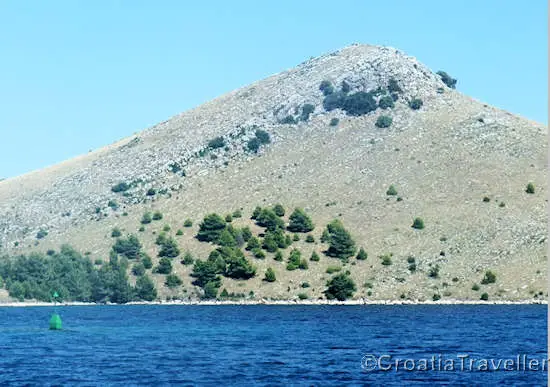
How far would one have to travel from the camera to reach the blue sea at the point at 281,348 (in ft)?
224

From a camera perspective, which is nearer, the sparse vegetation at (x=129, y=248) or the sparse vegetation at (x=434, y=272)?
the sparse vegetation at (x=434, y=272)

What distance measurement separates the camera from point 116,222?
19150 cm

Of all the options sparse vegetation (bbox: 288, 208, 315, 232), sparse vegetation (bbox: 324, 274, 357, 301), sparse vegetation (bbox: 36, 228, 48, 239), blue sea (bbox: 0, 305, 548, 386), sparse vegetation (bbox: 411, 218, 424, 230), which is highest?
sparse vegetation (bbox: 36, 228, 48, 239)

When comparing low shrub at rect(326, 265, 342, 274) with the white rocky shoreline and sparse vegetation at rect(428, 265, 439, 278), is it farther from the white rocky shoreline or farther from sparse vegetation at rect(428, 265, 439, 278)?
sparse vegetation at rect(428, 265, 439, 278)

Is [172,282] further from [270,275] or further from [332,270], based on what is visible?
[332,270]

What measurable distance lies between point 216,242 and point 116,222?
27774 millimetres

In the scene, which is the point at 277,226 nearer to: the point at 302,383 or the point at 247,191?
the point at 247,191

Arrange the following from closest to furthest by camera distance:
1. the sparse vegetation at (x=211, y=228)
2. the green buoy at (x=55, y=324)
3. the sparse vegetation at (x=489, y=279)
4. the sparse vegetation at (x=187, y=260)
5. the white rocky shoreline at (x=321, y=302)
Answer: the green buoy at (x=55, y=324) → the white rocky shoreline at (x=321, y=302) → the sparse vegetation at (x=489, y=279) → the sparse vegetation at (x=187, y=260) → the sparse vegetation at (x=211, y=228)

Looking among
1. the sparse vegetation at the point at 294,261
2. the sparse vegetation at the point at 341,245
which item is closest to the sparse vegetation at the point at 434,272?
the sparse vegetation at the point at 341,245

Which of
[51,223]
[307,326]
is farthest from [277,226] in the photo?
[307,326]

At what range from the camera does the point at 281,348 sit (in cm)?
8556

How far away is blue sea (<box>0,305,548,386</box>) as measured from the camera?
2682 inches

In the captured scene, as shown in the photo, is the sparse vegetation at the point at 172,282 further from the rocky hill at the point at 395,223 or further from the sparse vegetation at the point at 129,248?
the sparse vegetation at the point at 129,248

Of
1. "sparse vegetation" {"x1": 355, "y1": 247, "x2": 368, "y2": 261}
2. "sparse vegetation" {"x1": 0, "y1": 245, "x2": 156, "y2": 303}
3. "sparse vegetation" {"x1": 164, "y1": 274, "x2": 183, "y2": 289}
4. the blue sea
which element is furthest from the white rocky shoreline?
the blue sea
